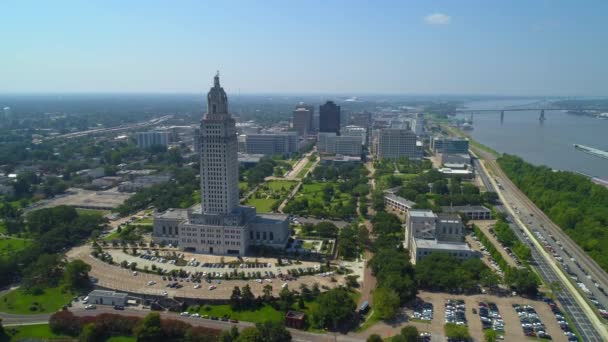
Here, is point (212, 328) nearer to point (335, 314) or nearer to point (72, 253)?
point (335, 314)

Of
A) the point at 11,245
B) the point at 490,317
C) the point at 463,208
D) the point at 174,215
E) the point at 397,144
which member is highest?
the point at 397,144

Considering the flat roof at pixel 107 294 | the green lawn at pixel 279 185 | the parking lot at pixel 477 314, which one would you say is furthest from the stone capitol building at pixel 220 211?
the green lawn at pixel 279 185

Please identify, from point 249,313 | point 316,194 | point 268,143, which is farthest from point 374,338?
point 268,143

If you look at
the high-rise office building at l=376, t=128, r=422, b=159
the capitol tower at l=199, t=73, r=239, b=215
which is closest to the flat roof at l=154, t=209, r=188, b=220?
the capitol tower at l=199, t=73, r=239, b=215

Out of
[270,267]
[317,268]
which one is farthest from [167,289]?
[317,268]

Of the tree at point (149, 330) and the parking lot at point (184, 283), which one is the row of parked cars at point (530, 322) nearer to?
the parking lot at point (184, 283)

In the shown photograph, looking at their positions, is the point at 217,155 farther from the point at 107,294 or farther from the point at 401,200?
the point at 401,200
